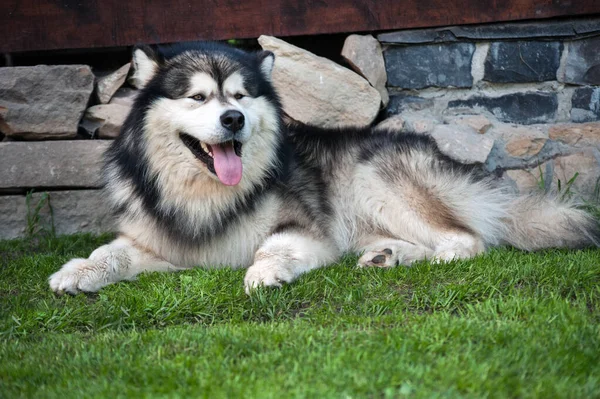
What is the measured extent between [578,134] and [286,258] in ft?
9.23

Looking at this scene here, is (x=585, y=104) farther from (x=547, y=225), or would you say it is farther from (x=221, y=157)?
(x=221, y=157)

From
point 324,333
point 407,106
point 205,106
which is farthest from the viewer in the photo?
point 407,106

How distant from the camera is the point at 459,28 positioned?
5.19m

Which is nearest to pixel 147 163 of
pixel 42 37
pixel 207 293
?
pixel 207 293

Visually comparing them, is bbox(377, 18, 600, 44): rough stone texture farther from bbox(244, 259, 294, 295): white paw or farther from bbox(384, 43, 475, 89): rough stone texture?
bbox(244, 259, 294, 295): white paw

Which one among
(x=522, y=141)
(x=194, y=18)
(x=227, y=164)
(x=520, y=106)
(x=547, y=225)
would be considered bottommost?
(x=547, y=225)

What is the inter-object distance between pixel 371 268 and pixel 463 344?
A: 4.30ft

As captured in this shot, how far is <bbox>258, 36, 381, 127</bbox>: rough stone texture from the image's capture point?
5117 millimetres

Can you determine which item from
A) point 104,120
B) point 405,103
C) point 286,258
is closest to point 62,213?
point 104,120

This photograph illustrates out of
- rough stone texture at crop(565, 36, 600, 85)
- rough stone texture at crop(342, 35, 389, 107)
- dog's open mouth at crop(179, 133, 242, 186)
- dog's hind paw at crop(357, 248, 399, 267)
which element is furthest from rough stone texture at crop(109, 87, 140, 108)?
rough stone texture at crop(565, 36, 600, 85)

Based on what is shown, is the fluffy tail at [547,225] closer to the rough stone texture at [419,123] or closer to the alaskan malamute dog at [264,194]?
the alaskan malamute dog at [264,194]

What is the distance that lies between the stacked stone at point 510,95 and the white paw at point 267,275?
82.3 inches

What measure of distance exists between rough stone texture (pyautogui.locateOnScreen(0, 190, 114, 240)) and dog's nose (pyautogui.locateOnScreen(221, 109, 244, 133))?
187cm

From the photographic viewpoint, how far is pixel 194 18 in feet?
17.0
